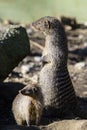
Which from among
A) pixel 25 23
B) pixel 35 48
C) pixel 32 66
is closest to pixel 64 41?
pixel 32 66

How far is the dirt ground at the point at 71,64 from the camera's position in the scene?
6.79m

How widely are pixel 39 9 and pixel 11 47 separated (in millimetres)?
3099

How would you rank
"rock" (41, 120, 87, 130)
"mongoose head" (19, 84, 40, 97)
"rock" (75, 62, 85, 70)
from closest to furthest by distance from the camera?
"rock" (41, 120, 87, 130)
"mongoose head" (19, 84, 40, 97)
"rock" (75, 62, 85, 70)

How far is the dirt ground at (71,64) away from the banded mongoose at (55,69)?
42 centimetres

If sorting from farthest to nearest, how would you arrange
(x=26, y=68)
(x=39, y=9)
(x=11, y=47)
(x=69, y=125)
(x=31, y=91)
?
(x=39, y=9)
(x=26, y=68)
(x=11, y=47)
(x=31, y=91)
(x=69, y=125)

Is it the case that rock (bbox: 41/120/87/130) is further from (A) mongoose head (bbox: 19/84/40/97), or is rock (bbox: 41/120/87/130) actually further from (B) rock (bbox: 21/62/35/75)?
(B) rock (bbox: 21/62/35/75)

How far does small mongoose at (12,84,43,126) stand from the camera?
5079mm

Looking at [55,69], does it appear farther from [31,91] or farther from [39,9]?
[39,9]

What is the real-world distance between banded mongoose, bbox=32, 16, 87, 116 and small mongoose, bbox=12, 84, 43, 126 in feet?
0.57

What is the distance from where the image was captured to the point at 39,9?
889cm

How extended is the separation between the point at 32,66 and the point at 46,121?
103 inches

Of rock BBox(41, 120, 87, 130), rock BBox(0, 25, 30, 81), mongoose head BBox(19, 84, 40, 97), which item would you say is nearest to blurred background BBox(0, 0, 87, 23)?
rock BBox(0, 25, 30, 81)

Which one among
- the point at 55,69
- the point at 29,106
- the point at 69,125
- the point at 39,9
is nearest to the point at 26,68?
the point at 39,9

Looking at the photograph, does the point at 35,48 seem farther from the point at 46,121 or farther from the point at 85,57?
the point at 46,121
